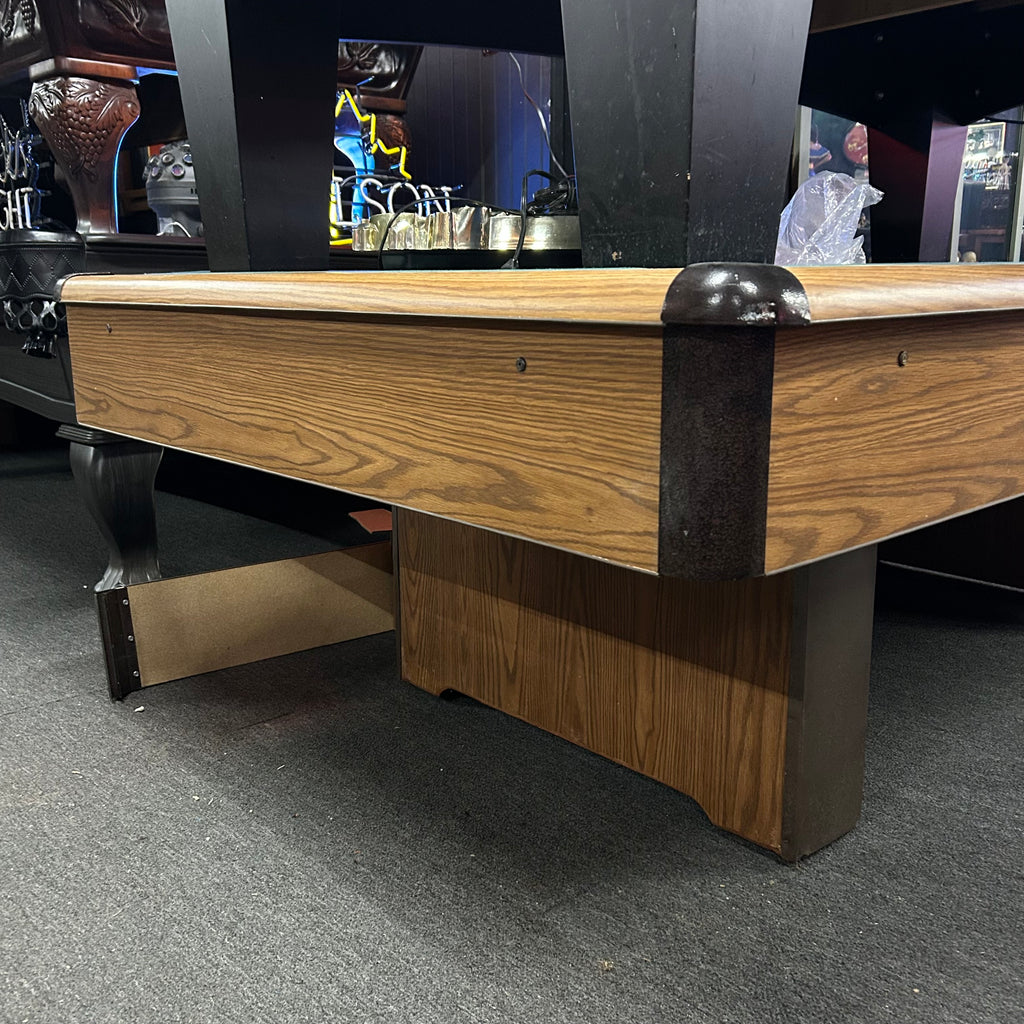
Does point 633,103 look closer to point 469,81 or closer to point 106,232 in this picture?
point 106,232

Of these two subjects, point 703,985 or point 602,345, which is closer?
point 602,345

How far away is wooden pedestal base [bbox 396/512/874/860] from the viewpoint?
0.96 metres

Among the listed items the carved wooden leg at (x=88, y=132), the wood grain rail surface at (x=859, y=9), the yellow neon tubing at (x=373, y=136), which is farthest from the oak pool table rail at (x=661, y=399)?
the yellow neon tubing at (x=373, y=136)

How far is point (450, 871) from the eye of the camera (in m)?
0.97

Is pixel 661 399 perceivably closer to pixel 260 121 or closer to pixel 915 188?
pixel 260 121

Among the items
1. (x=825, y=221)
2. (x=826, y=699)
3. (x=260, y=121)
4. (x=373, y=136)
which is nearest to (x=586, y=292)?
(x=826, y=699)

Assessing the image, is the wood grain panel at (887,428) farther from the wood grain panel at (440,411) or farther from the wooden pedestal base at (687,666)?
the wooden pedestal base at (687,666)

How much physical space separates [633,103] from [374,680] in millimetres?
929

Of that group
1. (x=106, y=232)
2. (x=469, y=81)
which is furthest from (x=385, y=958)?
(x=469, y=81)

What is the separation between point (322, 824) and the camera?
1.07m

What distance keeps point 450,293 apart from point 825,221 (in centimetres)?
126

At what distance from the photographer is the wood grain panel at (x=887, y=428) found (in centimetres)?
60

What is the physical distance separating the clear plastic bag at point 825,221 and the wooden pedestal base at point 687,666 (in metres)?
0.81

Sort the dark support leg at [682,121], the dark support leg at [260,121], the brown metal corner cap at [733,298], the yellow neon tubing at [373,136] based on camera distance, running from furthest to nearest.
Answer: the yellow neon tubing at [373,136] < the dark support leg at [260,121] < the dark support leg at [682,121] < the brown metal corner cap at [733,298]
